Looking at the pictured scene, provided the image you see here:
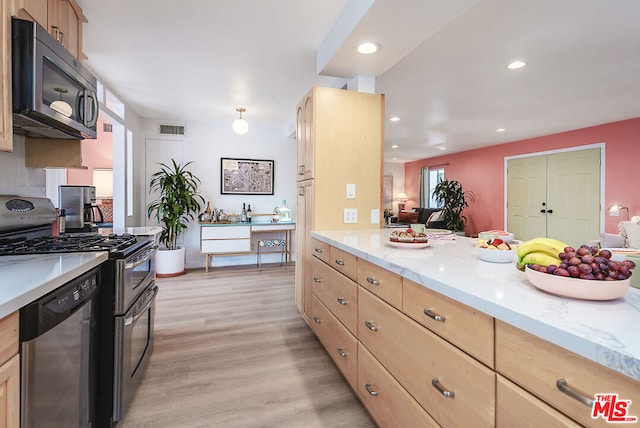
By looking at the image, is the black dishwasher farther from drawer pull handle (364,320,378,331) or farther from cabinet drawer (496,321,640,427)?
cabinet drawer (496,321,640,427)

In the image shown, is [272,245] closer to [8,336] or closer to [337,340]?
[337,340]

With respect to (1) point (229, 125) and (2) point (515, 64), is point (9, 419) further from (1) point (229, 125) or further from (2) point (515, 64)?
(1) point (229, 125)

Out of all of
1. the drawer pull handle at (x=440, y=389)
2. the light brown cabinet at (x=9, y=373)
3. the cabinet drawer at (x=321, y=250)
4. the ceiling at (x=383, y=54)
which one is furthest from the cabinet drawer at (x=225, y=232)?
the drawer pull handle at (x=440, y=389)

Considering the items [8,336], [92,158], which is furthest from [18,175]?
[92,158]

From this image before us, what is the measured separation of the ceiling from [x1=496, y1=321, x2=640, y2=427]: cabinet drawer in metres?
1.80

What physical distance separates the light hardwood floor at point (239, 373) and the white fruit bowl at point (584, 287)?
1.23 meters

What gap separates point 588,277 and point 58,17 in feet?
9.01

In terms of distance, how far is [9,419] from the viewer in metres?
0.83

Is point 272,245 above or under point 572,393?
under

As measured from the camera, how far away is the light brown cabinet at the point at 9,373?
802 millimetres

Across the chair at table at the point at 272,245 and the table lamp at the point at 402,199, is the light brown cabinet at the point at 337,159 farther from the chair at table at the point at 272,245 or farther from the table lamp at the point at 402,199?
the table lamp at the point at 402,199

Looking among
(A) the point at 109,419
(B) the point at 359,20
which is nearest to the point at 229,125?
(B) the point at 359,20

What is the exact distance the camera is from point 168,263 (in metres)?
4.55

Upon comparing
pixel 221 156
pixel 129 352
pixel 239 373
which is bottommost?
pixel 239 373
